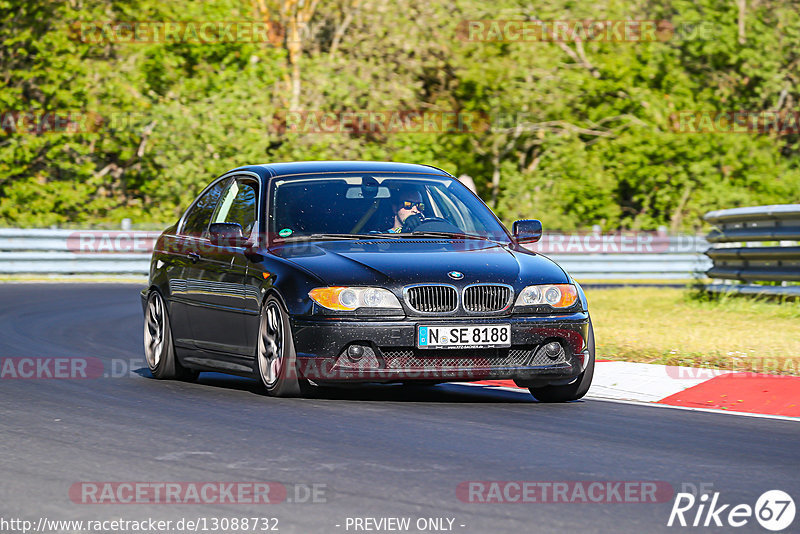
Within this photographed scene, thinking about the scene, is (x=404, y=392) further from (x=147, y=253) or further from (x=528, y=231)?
(x=147, y=253)

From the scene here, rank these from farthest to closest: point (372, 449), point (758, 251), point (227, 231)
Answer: point (758, 251), point (227, 231), point (372, 449)

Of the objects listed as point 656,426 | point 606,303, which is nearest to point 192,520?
point 656,426

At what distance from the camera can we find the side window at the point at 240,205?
9956 millimetres

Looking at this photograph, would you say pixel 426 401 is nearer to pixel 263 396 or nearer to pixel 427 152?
pixel 263 396

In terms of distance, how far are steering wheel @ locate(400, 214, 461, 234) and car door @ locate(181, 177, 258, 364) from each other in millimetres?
1055

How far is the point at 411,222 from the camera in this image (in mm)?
9750

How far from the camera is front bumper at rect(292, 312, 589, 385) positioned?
8.50 meters

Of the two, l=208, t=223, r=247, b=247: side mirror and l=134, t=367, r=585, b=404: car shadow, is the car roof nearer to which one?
l=208, t=223, r=247, b=247: side mirror

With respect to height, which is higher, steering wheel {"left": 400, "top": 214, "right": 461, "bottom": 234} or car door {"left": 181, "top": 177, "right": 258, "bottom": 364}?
steering wheel {"left": 400, "top": 214, "right": 461, "bottom": 234}
